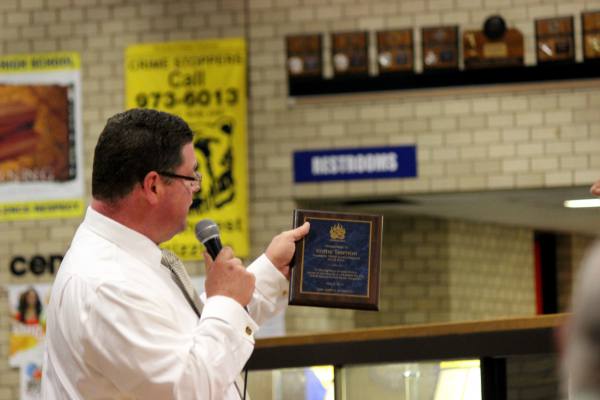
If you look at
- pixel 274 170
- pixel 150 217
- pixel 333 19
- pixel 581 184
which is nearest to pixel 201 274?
pixel 274 170

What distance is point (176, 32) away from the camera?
8.92 meters

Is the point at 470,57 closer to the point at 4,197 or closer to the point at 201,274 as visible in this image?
the point at 201,274

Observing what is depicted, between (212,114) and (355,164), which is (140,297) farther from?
(212,114)

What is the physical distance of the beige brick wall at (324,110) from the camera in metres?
8.40

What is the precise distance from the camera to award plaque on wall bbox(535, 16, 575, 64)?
830cm

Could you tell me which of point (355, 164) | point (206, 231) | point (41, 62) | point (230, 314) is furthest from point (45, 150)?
point (230, 314)

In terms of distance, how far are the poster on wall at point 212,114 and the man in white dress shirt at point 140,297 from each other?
5982 mm

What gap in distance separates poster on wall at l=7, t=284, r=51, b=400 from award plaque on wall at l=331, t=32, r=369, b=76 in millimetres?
2797

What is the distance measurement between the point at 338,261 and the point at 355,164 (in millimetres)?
5533

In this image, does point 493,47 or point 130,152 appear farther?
point 493,47

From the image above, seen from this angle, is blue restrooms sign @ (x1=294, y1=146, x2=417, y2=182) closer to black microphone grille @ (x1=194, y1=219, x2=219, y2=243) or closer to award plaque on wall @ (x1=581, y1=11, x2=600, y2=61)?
award plaque on wall @ (x1=581, y1=11, x2=600, y2=61)

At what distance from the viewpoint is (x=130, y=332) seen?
7.93 feet

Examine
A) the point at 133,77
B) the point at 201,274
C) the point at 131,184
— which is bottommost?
the point at 201,274

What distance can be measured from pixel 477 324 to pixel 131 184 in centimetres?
133
